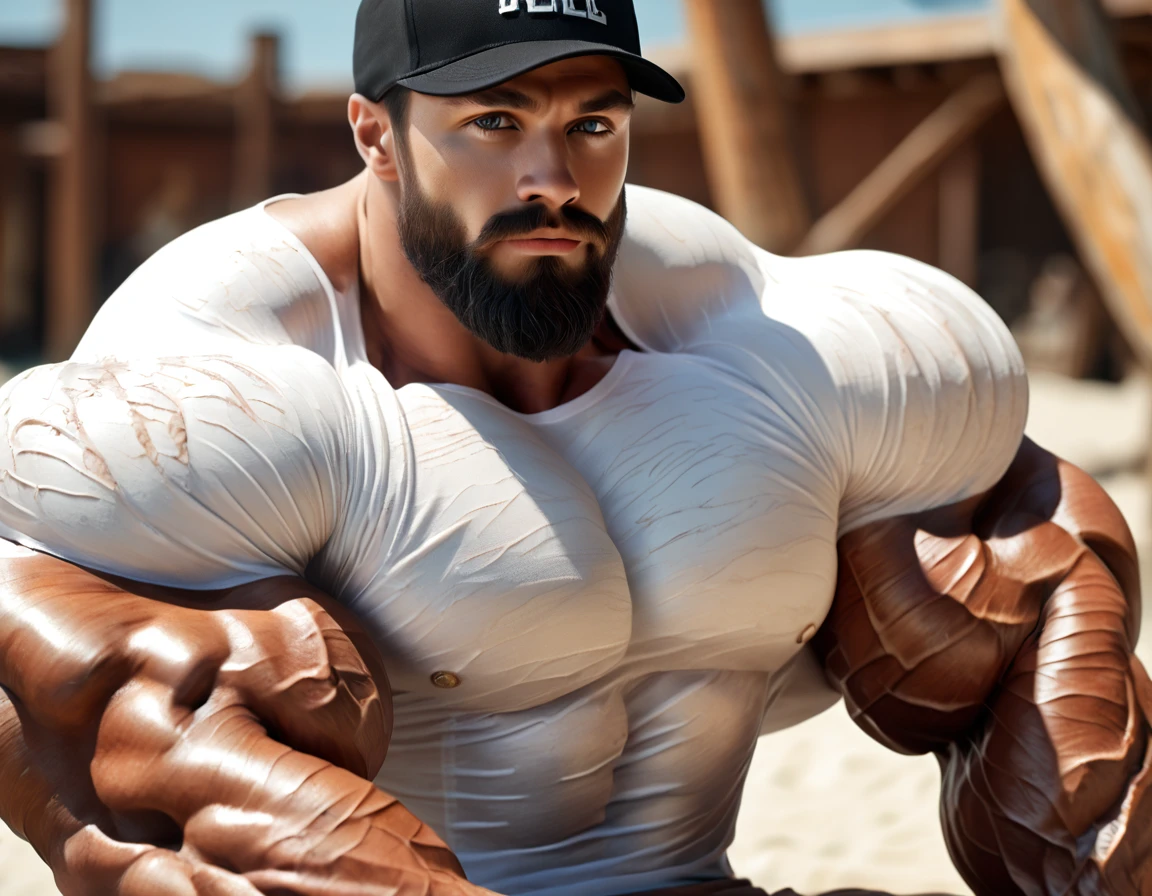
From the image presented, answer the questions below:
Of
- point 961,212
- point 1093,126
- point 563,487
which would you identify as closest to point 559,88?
point 563,487

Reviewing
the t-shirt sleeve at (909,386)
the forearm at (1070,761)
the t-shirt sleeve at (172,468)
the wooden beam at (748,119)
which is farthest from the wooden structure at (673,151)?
the t-shirt sleeve at (172,468)

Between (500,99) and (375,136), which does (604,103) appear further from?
(375,136)

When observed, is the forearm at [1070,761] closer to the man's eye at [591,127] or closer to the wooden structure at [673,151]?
the man's eye at [591,127]

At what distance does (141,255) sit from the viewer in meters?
8.01

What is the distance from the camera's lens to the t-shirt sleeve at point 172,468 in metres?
1.17

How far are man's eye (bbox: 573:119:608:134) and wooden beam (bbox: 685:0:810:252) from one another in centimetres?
231

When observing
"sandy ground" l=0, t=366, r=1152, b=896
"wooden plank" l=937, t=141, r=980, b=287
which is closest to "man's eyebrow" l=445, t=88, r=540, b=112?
"sandy ground" l=0, t=366, r=1152, b=896

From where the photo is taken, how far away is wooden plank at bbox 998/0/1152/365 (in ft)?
9.89

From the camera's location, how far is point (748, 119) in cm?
354

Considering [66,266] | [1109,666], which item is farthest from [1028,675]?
[66,266]

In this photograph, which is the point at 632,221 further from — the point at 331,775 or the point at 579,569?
the point at 331,775

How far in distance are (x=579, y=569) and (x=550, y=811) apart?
28 cm

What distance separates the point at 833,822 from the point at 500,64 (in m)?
1.62

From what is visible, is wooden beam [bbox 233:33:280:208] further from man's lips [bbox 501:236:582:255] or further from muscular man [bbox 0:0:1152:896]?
man's lips [bbox 501:236:582:255]
